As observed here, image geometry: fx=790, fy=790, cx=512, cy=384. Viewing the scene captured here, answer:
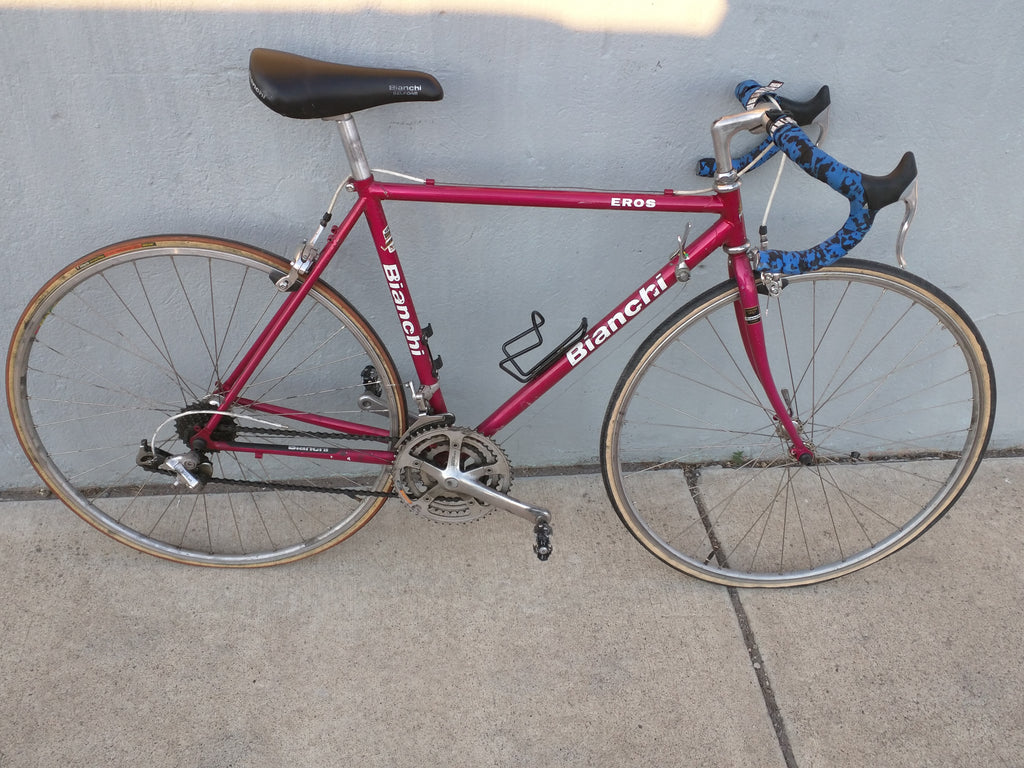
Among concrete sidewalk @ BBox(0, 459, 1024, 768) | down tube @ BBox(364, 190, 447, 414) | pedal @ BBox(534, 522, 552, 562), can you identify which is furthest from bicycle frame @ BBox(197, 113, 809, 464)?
concrete sidewalk @ BBox(0, 459, 1024, 768)

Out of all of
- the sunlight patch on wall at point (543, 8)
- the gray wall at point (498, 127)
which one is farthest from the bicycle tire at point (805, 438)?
the sunlight patch on wall at point (543, 8)

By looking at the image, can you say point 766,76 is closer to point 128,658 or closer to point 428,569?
point 428,569

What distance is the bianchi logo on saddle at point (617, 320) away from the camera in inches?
78.7

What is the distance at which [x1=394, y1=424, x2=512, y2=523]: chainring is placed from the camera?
2.18m

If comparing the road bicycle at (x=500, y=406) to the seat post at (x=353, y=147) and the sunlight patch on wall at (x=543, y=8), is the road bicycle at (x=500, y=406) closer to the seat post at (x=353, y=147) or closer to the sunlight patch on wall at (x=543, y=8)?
the seat post at (x=353, y=147)

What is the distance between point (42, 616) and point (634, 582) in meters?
1.75

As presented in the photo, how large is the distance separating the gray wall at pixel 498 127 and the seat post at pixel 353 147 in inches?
9.4

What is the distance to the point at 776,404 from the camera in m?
2.16

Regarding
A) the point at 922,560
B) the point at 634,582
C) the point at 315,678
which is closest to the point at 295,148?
the point at 315,678

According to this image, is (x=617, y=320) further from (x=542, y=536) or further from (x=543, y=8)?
(x=543, y=8)

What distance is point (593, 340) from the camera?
2.07 m

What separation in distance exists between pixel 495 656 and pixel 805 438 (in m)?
1.13

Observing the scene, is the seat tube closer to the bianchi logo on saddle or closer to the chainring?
the chainring

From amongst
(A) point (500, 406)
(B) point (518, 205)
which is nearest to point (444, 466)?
(A) point (500, 406)
